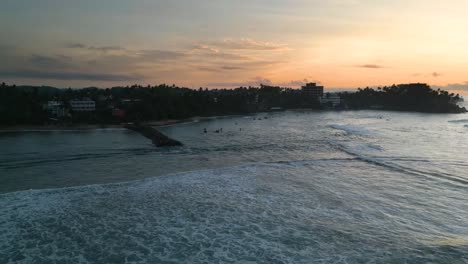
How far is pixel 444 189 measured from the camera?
1709 centimetres

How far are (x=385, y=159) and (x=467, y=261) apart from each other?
16.3m

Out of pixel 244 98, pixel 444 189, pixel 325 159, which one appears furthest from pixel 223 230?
pixel 244 98

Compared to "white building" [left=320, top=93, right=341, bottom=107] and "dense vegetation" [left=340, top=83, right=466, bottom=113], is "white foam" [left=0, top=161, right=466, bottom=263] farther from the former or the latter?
"white building" [left=320, top=93, right=341, bottom=107]

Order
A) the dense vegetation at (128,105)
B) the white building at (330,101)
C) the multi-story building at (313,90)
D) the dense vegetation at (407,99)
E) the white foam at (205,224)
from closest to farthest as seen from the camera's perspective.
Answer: the white foam at (205,224) < the dense vegetation at (128,105) < the dense vegetation at (407,99) < the white building at (330,101) < the multi-story building at (313,90)

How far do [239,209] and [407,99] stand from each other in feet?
382

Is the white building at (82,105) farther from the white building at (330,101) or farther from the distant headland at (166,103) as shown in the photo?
the white building at (330,101)

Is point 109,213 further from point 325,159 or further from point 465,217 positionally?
point 325,159

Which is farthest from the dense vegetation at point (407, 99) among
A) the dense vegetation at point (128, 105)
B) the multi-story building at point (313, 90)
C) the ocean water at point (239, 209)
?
the ocean water at point (239, 209)

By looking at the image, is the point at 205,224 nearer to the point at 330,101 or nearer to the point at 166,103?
the point at 166,103

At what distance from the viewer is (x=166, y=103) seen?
72.2 meters

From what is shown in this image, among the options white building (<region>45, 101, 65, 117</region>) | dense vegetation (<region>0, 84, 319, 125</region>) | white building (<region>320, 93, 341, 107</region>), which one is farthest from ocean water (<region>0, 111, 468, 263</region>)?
white building (<region>320, 93, 341, 107</region>)

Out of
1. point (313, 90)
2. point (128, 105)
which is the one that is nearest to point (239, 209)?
point (128, 105)

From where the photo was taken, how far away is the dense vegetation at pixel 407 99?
103250mm

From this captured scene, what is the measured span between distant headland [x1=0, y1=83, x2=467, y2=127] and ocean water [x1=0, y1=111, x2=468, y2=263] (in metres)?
34.9
